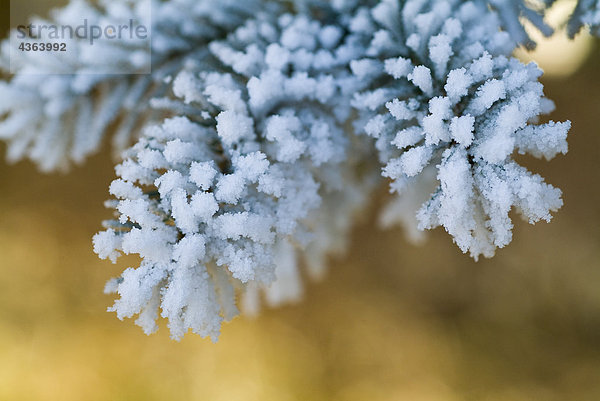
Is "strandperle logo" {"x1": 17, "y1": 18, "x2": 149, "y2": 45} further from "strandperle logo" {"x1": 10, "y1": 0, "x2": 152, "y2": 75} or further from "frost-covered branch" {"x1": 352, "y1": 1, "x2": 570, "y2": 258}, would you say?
"frost-covered branch" {"x1": 352, "y1": 1, "x2": 570, "y2": 258}

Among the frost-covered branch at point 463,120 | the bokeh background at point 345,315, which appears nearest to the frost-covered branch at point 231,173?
the frost-covered branch at point 463,120

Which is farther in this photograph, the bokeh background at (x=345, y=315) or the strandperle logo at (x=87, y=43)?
the bokeh background at (x=345, y=315)

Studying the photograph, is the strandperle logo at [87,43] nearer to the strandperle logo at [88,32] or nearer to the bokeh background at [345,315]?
the strandperle logo at [88,32]

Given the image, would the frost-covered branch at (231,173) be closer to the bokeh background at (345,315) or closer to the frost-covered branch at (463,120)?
the frost-covered branch at (463,120)

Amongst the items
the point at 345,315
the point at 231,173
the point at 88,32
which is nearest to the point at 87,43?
the point at 88,32

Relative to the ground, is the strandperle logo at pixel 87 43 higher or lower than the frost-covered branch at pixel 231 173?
higher

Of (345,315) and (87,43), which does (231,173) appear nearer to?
(87,43)

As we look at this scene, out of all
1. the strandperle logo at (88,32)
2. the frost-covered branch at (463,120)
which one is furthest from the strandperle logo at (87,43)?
the frost-covered branch at (463,120)
